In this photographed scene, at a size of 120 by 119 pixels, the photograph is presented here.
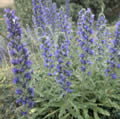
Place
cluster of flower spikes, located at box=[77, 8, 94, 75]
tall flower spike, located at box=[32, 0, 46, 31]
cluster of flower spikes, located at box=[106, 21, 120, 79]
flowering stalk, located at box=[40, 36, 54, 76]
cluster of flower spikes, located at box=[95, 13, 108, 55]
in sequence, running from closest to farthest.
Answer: flowering stalk, located at box=[40, 36, 54, 76]
cluster of flower spikes, located at box=[77, 8, 94, 75]
cluster of flower spikes, located at box=[106, 21, 120, 79]
cluster of flower spikes, located at box=[95, 13, 108, 55]
tall flower spike, located at box=[32, 0, 46, 31]

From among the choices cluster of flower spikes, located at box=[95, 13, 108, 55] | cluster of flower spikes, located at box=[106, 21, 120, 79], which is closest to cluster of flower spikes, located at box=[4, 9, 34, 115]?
cluster of flower spikes, located at box=[106, 21, 120, 79]

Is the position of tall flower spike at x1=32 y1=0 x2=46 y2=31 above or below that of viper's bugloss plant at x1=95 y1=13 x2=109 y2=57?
above

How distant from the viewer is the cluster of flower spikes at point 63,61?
2680mm

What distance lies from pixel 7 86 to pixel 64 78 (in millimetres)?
2614

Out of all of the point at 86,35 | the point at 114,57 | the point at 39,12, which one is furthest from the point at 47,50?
the point at 39,12

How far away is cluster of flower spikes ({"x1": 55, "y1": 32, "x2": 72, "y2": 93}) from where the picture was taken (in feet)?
8.79

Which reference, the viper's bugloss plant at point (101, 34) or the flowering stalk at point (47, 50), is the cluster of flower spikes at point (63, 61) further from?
the viper's bugloss plant at point (101, 34)

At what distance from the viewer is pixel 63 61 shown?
110 inches

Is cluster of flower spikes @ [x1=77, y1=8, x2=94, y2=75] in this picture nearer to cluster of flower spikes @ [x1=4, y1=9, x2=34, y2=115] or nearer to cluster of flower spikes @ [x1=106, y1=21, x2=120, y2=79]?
cluster of flower spikes @ [x1=106, y1=21, x2=120, y2=79]

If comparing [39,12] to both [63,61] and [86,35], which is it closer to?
[86,35]

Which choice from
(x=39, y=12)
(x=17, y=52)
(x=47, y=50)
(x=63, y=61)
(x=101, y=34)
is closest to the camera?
(x=17, y=52)

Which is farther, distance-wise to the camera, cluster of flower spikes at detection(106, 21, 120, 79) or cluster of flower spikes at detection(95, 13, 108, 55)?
cluster of flower spikes at detection(95, 13, 108, 55)

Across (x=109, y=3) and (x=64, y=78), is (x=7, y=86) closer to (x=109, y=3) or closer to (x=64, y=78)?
(x=64, y=78)

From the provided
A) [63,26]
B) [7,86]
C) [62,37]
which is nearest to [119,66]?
[62,37]
